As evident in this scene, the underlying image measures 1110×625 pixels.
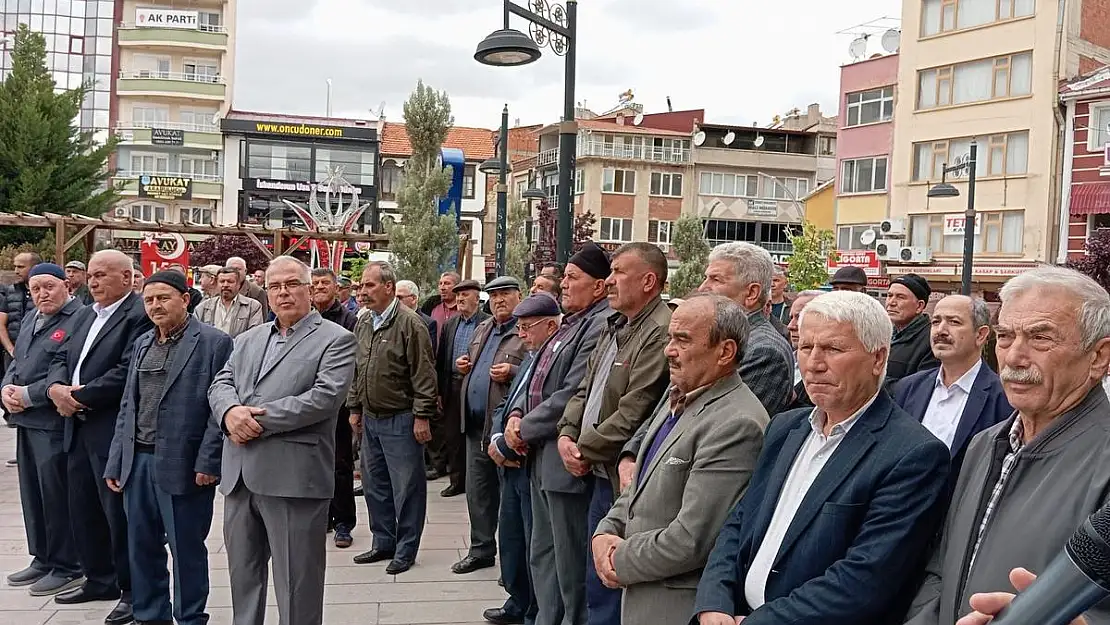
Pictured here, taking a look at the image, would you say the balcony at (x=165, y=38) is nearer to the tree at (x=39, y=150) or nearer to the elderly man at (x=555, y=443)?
the tree at (x=39, y=150)

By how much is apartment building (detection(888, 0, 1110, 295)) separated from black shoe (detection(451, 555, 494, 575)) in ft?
96.4

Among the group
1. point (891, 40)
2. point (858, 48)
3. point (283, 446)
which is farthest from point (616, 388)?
point (858, 48)

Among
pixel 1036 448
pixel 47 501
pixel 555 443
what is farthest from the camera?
pixel 47 501

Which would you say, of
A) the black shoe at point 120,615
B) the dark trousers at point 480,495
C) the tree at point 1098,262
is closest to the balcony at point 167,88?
the tree at point 1098,262

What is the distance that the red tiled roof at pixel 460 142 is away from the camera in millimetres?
59844

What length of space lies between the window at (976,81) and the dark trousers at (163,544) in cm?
3294

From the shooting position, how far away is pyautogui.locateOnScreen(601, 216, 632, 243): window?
181 feet

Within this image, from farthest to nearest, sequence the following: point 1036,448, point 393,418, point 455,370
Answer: point 455,370 → point 393,418 → point 1036,448

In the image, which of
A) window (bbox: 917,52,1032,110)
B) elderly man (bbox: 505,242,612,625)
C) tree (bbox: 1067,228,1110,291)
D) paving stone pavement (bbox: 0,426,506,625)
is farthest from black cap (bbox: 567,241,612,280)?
window (bbox: 917,52,1032,110)

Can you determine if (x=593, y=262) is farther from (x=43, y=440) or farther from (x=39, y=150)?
(x=39, y=150)

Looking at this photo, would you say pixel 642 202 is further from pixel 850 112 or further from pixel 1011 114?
pixel 1011 114

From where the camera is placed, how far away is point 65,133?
2814 cm

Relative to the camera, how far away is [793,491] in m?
3.01

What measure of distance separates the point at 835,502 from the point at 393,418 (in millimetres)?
4492
